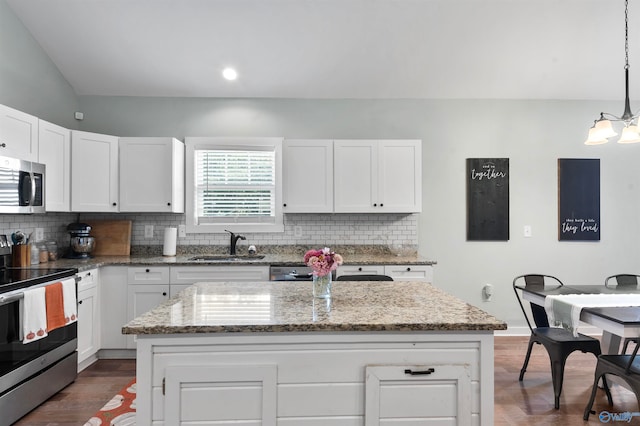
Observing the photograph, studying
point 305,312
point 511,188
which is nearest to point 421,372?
point 305,312

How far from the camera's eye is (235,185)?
13.8ft

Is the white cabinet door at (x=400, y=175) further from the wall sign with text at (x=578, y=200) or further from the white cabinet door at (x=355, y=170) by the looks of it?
the wall sign with text at (x=578, y=200)

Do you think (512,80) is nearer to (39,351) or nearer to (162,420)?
(162,420)

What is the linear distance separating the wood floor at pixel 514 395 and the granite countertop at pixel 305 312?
1.27 metres

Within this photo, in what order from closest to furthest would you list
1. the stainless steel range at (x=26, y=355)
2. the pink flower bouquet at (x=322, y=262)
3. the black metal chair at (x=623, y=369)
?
the pink flower bouquet at (x=322, y=262)
the black metal chair at (x=623, y=369)
the stainless steel range at (x=26, y=355)

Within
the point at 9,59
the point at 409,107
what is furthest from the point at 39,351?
the point at 409,107

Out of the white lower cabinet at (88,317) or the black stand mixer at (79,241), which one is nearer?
the white lower cabinet at (88,317)

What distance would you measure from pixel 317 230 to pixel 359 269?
817 mm

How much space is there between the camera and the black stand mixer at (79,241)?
3.72 metres

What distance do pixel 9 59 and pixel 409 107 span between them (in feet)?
12.7

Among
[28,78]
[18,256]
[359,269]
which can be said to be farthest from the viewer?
[359,269]

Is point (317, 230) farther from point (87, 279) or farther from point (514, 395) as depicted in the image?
point (514, 395)

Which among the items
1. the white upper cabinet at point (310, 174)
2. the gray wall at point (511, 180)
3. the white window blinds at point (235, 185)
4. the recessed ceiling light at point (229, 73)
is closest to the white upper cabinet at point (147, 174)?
the white window blinds at point (235, 185)

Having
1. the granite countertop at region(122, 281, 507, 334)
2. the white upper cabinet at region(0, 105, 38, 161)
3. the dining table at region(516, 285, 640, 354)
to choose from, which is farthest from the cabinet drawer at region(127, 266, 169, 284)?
the dining table at region(516, 285, 640, 354)
